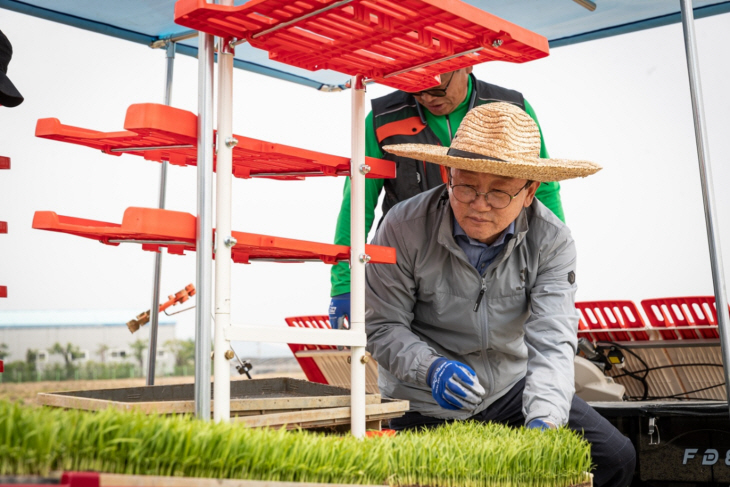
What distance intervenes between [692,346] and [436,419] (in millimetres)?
1586

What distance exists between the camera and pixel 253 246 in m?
1.31

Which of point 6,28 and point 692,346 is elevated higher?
point 6,28

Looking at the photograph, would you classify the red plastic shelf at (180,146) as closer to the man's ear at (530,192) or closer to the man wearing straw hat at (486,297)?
the man wearing straw hat at (486,297)

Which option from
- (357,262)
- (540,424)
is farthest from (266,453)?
(540,424)

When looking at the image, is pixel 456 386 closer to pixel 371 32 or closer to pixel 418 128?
pixel 371 32

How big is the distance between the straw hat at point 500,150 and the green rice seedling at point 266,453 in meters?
0.60

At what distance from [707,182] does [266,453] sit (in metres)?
1.62

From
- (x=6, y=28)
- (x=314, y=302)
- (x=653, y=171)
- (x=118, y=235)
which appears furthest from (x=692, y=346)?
(x=6, y=28)

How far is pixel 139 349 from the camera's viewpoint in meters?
5.29

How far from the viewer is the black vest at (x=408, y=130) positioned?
2391 millimetres

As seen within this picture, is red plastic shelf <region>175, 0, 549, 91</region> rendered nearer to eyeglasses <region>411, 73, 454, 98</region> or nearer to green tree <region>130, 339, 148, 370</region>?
eyeglasses <region>411, 73, 454, 98</region>

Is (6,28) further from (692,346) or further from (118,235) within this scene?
(692,346)

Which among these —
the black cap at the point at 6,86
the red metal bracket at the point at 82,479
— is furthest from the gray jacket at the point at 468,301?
the red metal bracket at the point at 82,479

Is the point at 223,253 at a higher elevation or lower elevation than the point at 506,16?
lower
